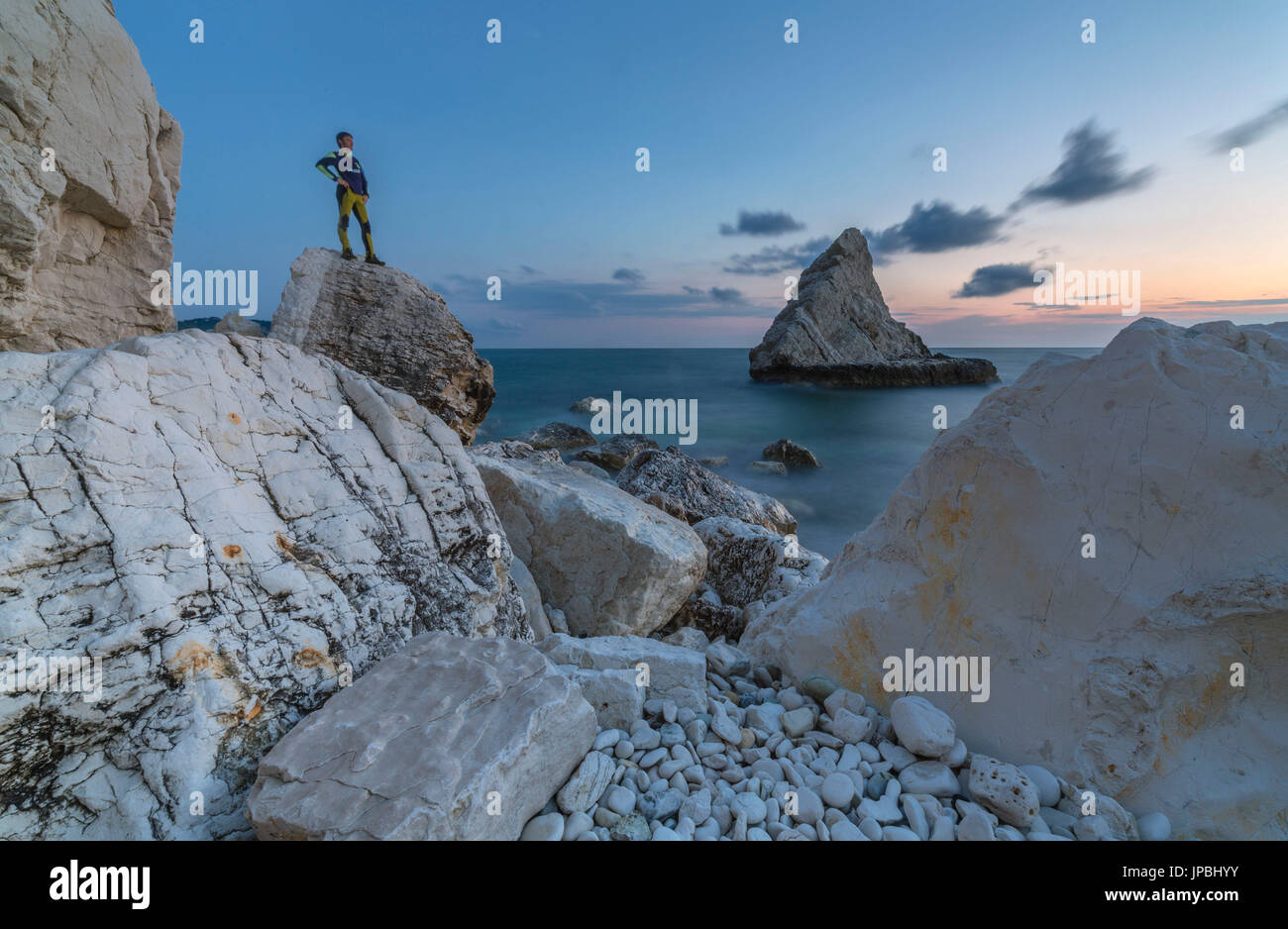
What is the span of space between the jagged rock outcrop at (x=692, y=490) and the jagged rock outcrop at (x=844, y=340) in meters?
34.6

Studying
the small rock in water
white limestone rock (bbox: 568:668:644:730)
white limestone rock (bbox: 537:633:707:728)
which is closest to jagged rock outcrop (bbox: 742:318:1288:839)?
white limestone rock (bbox: 537:633:707:728)

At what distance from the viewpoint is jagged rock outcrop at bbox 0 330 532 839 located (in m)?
2.41

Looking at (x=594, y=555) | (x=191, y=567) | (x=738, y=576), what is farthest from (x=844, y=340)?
(x=191, y=567)

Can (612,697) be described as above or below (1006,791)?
above

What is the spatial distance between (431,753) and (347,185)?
8.09 metres

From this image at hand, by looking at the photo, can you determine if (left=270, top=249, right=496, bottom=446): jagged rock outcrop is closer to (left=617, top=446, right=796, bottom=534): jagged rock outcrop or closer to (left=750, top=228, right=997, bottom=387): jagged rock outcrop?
(left=617, top=446, right=796, bottom=534): jagged rock outcrop

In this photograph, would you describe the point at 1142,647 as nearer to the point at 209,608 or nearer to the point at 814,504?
the point at 209,608

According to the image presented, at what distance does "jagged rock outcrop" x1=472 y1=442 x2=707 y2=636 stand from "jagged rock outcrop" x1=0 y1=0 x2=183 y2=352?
3929 mm

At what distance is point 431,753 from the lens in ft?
8.05

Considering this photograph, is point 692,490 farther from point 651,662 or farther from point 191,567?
point 191,567

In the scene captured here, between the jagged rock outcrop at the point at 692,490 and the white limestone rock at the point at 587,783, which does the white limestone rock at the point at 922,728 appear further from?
the jagged rock outcrop at the point at 692,490

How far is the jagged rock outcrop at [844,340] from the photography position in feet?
143

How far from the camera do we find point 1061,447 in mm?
3291
